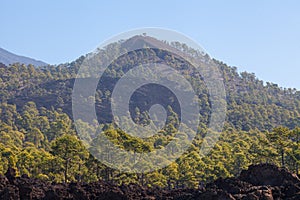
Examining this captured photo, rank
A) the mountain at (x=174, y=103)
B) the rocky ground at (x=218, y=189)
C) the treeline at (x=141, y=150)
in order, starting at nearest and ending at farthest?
1. the rocky ground at (x=218, y=189)
2. the treeline at (x=141, y=150)
3. the mountain at (x=174, y=103)

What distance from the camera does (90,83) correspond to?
13012 cm

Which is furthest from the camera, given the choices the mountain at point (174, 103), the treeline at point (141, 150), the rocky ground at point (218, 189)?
the mountain at point (174, 103)

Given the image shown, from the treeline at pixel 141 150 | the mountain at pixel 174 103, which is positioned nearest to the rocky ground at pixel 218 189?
the treeline at pixel 141 150

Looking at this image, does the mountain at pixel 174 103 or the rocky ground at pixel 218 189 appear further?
the mountain at pixel 174 103

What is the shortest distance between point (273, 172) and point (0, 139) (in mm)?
52555

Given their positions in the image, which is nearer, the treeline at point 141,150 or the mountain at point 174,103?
the treeline at point 141,150

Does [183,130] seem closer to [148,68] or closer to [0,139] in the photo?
[0,139]

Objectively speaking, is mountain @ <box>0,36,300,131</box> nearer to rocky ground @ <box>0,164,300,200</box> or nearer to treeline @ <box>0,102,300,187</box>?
treeline @ <box>0,102,300,187</box>

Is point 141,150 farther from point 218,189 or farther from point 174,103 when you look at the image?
point 174,103

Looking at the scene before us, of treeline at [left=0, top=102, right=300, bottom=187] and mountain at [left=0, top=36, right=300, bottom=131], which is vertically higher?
mountain at [left=0, top=36, right=300, bottom=131]

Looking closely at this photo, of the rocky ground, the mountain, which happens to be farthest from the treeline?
the mountain

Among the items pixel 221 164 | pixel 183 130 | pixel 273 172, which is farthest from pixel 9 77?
pixel 273 172

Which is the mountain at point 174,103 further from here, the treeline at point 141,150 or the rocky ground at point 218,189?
the rocky ground at point 218,189

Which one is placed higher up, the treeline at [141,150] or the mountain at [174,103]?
the mountain at [174,103]
